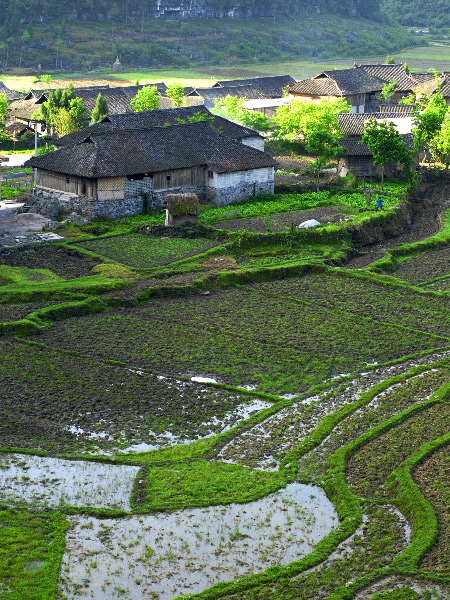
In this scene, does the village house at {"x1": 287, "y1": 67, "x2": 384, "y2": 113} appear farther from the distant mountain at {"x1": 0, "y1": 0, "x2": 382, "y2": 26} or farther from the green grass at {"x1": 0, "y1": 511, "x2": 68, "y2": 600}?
the green grass at {"x1": 0, "y1": 511, "x2": 68, "y2": 600}

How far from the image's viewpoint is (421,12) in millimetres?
137375

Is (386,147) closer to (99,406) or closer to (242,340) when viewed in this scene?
(242,340)

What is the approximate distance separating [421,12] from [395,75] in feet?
226

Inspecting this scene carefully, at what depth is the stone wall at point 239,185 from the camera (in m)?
42.4

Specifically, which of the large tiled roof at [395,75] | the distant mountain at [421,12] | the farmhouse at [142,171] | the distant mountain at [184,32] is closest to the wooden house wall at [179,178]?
the farmhouse at [142,171]

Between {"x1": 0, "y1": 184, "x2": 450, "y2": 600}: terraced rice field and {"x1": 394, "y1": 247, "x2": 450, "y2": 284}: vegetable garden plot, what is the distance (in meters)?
0.57

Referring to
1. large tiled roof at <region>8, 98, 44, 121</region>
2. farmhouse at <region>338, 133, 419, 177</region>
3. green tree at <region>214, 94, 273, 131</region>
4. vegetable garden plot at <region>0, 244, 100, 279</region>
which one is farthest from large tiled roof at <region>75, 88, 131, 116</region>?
vegetable garden plot at <region>0, 244, 100, 279</region>

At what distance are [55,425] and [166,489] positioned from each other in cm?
394

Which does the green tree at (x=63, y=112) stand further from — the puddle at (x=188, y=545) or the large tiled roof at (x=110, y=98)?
the puddle at (x=188, y=545)

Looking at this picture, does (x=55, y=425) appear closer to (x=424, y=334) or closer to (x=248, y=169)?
(x=424, y=334)

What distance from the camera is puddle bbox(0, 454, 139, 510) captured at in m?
17.5

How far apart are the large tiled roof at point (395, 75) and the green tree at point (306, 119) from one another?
19.6m

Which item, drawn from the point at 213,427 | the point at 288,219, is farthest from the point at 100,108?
the point at 213,427

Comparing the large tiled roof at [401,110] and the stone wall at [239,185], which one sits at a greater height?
the large tiled roof at [401,110]
